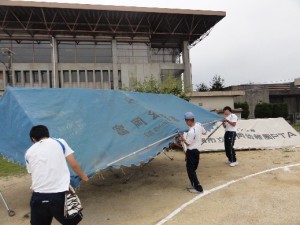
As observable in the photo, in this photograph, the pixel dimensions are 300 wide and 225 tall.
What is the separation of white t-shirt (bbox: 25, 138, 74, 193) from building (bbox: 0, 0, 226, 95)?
2826 cm

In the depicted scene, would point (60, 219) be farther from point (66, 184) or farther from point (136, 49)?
point (136, 49)

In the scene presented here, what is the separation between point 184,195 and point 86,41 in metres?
29.4

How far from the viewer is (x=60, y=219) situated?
3.97m

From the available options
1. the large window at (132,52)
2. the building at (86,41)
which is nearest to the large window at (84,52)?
the building at (86,41)

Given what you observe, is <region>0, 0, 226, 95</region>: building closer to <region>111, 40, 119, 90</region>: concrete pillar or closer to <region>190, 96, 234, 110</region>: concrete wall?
<region>111, 40, 119, 90</region>: concrete pillar

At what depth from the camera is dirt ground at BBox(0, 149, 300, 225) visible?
559 cm

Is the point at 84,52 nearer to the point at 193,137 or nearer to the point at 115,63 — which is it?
the point at 115,63

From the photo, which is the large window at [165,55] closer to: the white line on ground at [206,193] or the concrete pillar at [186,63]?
the concrete pillar at [186,63]

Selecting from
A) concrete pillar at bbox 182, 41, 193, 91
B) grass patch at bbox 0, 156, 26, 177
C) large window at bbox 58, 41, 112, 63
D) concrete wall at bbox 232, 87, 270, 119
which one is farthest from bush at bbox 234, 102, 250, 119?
grass patch at bbox 0, 156, 26, 177

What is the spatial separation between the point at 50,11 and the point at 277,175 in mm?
28202

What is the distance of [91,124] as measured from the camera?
21.5 feet

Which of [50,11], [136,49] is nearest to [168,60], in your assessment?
[136,49]

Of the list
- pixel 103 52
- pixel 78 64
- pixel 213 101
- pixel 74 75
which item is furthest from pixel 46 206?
pixel 103 52

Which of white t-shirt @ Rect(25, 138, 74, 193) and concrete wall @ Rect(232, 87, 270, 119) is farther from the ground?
concrete wall @ Rect(232, 87, 270, 119)
